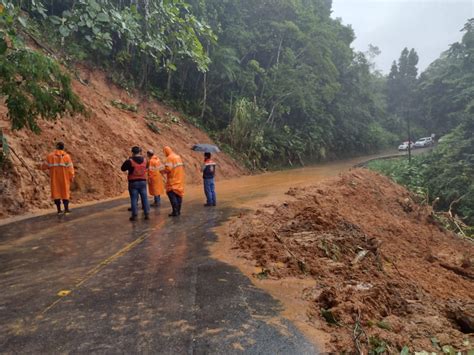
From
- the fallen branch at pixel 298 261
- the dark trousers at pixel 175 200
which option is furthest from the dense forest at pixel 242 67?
the fallen branch at pixel 298 261

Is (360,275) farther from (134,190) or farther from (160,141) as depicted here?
(160,141)

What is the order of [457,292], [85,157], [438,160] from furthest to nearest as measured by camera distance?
[438,160] → [85,157] → [457,292]

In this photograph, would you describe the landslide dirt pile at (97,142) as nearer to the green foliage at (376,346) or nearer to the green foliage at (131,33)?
the green foliage at (131,33)

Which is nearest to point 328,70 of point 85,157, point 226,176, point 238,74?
point 238,74

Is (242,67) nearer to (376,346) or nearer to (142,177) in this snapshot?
(142,177)

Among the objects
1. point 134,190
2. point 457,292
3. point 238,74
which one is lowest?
point 457,292

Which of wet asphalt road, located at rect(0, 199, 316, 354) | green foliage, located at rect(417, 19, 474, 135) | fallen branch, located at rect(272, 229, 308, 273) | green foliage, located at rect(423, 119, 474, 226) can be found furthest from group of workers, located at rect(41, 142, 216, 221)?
green foliage, located at rect(417, 19, 474, 135)

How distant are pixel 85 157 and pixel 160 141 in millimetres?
5418

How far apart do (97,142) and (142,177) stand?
6802mm

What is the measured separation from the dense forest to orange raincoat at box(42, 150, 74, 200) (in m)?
2.45

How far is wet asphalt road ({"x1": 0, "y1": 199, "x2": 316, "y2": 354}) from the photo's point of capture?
3322 mm

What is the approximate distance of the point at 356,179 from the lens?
16109 mm

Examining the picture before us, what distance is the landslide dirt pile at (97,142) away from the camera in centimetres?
1080

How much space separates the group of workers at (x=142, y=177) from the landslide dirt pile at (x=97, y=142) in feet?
4.47
